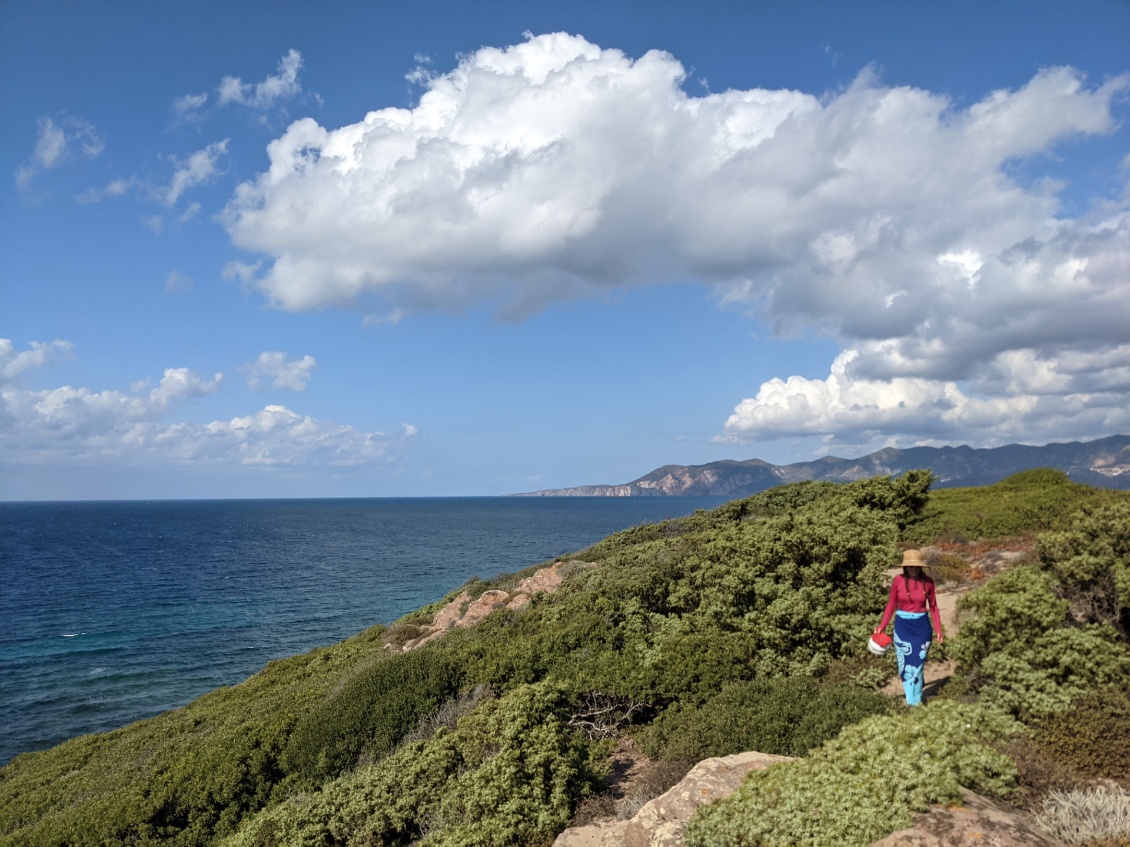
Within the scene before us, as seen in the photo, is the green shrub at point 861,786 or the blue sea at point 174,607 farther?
the blue sea at point 174,607

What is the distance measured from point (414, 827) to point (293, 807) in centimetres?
209

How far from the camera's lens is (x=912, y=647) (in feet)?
24.9

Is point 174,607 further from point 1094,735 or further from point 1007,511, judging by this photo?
point 1094,735

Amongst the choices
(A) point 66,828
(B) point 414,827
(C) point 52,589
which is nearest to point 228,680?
(A) point 66,828

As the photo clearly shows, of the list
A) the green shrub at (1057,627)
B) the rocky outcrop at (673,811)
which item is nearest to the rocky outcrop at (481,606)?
the rocky outcrop at (673,811)

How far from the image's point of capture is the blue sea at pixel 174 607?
27.3 metres

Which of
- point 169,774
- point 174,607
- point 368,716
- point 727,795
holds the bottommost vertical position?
point 174,607

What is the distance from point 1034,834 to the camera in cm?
424

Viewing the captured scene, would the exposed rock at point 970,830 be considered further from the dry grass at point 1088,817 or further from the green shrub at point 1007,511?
the green shrub at point 1007,511

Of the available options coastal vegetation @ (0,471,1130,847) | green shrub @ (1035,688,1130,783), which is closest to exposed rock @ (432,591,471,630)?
coastal vegetation @ (0,471,1130,847)

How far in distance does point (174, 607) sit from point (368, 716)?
143 ft

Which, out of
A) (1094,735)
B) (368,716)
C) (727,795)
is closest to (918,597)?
(1094,735)

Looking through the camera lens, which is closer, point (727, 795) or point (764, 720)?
point (727, 795)

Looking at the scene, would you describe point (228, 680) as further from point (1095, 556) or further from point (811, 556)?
point (1095, 556)
